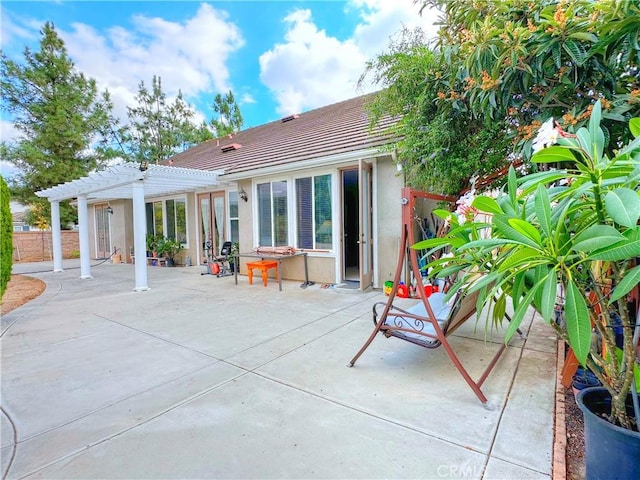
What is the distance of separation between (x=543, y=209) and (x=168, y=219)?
12.9 metres

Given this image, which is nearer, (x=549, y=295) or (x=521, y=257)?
(x=549, y=295)

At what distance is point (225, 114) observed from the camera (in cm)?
2569

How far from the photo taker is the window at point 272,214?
8.05 meters

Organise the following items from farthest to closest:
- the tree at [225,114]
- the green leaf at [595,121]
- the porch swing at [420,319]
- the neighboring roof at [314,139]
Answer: the tree at [225,114] < the neighboring roof at [314,139] < the porch swing at [420,319] < the green leaf at [595,121]

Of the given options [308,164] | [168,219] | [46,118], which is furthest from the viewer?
[46,118]

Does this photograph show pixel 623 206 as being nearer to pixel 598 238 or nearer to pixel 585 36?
pixel 598 238

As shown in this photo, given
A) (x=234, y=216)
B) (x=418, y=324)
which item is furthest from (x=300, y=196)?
(x=418, y=324)

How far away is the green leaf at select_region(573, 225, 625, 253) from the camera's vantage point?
1158 millimetres

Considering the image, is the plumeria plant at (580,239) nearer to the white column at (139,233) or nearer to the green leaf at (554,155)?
the green leaf at (554,155)

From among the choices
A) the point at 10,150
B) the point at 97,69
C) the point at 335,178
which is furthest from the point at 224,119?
the point at 335,178

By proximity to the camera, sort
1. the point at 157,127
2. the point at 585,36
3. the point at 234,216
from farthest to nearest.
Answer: the point at 157,127 → the point at 234,216 → the point at 585,36

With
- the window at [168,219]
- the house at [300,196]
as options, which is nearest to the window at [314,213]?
the house at [300,196]

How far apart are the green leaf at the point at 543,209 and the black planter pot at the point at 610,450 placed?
40.4 inches

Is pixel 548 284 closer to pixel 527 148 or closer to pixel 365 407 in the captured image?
pixel 365 407
